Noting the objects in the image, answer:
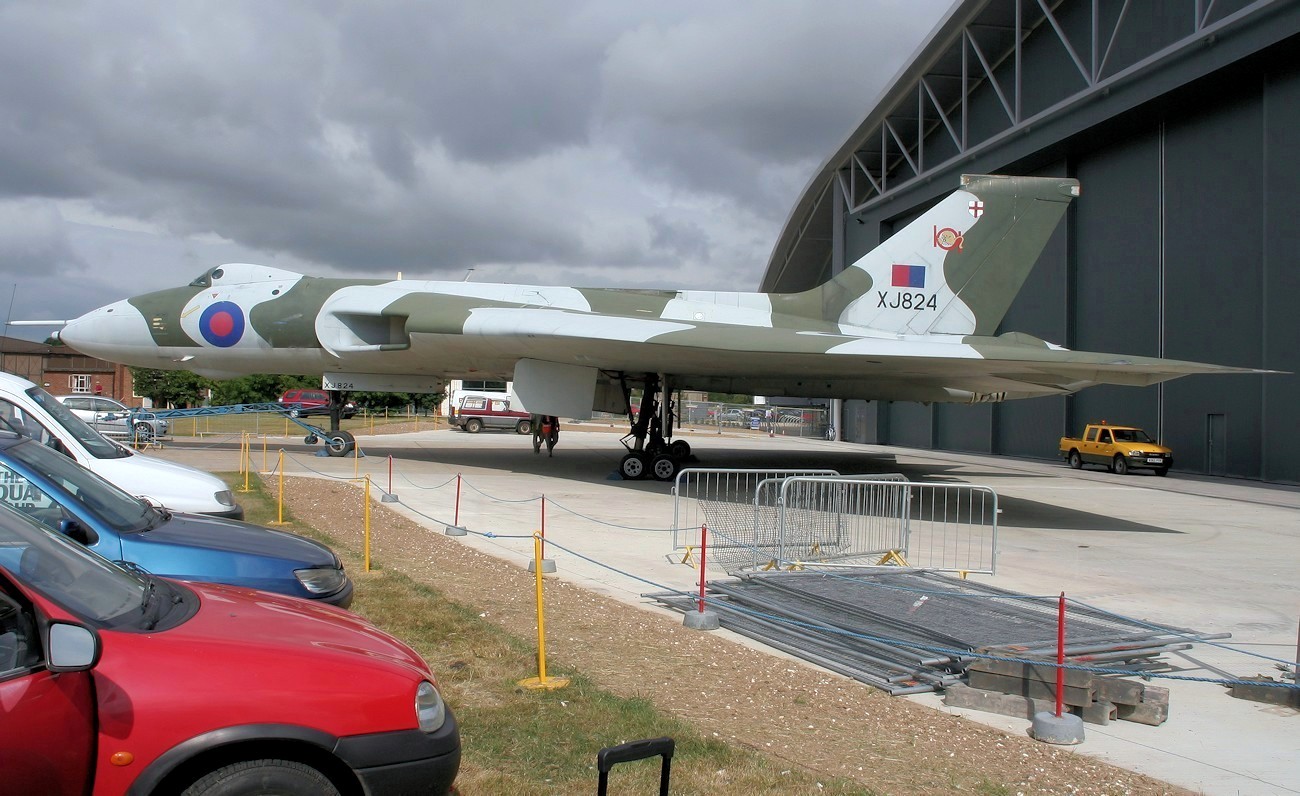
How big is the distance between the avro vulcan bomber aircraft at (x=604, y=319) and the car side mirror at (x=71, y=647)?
13.1 meters

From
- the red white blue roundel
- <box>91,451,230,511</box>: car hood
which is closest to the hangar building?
the red white blue roundel

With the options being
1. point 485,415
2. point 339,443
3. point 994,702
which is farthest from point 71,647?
point 485,415

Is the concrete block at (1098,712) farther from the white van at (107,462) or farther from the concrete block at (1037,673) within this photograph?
the white van at (107,462)

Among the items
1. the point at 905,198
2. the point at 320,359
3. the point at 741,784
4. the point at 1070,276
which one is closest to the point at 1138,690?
the point at 741,784

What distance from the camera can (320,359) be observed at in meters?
17.8

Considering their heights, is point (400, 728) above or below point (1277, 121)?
below

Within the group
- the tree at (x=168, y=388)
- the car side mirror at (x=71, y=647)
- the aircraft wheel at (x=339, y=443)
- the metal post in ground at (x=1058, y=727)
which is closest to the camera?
the car side mirror at (x=71, y=647)

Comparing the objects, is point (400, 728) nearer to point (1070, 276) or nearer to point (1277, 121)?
point (1277, 121)

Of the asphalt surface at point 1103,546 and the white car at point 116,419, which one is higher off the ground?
the white car at point 116,419

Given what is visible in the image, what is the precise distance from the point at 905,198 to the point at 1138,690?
1258 inches

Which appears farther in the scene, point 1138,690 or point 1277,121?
point 1277,121

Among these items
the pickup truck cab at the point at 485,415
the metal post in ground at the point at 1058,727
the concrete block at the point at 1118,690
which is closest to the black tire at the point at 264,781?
the metal post in ground at the point at 1058,727

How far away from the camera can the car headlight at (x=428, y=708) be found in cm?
294

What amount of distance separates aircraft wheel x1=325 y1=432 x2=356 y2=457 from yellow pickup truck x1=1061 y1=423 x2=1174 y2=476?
20.6m
